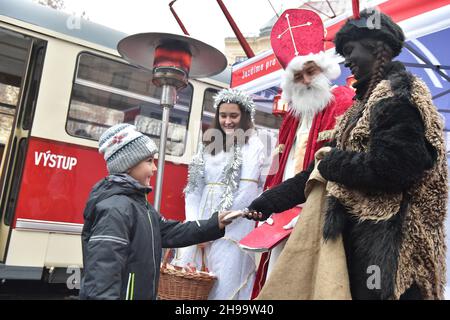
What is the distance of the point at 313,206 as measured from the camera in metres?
1.72

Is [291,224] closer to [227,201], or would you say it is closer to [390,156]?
[390,156]

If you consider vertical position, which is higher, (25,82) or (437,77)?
(437,77)

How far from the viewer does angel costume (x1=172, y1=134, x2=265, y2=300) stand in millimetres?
2949

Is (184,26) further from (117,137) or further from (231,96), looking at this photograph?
(117,137)

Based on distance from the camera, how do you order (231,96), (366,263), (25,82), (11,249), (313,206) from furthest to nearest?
1. (25,82)
2. (11,249)
3. (231,96)
4. (313,206)
5. (366,263)

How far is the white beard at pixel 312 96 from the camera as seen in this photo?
7.90 feet

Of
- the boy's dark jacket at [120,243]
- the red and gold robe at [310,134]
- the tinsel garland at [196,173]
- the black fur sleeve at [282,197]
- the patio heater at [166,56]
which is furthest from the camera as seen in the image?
the patio heater at [166,56]

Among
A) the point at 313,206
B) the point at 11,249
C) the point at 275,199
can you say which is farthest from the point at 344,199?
the point at 11,249

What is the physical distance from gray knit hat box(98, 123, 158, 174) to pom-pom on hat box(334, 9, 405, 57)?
3.51 feet

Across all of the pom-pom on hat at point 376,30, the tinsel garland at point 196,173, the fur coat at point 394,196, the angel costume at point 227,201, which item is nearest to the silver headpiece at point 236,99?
the angel costume at point 227,201

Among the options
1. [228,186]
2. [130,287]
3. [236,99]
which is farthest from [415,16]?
[130,287]

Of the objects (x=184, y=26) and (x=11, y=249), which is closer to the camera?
(x=11, y=249)

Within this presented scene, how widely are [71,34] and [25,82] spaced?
66 centimetres

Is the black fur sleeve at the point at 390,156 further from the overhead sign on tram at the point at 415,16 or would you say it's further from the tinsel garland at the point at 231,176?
the tinsel garland at the point at 231,176
